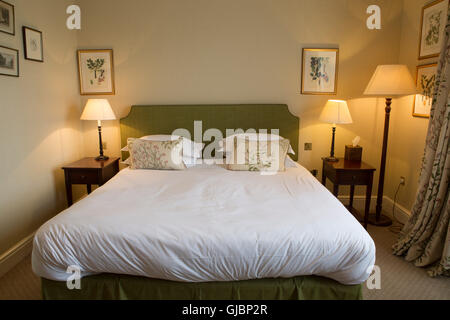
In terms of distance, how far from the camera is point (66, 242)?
184cm

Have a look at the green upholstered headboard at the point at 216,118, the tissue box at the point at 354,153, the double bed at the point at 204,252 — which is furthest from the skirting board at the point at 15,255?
the tissue box at the point at 354,153

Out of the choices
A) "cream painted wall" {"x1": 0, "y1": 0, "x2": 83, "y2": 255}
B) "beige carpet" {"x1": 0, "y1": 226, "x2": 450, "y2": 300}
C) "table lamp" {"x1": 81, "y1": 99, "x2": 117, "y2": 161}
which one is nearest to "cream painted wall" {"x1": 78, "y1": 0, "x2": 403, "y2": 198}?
"table lamp" {"x1": 81, "y1": 99, "x2": 117, "y2": 161}

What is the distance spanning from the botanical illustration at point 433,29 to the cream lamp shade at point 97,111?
323cm

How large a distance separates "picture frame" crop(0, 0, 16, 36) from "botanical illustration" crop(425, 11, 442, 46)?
12.1ft

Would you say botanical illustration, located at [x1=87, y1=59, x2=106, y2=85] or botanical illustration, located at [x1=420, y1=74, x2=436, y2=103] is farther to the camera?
botanical illustration, located at [x1=87, y1=59, x2=106, y2=85]

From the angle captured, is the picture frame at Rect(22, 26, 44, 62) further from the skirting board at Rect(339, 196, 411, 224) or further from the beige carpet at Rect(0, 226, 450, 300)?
the skirting board at Rect(339, 196, 411, 224)

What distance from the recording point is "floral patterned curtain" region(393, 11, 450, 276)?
2424mm

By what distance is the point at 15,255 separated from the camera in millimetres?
2666

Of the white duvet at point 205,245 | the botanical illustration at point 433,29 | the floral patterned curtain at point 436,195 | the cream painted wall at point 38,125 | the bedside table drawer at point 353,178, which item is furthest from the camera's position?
the bedside table drawer at point 353,178

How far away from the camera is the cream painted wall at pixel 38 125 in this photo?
2.63 meters

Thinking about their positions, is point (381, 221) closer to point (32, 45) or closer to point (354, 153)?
point (354, 153)

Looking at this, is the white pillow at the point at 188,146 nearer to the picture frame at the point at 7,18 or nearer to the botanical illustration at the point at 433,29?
the picture frame at the point at 7,18
